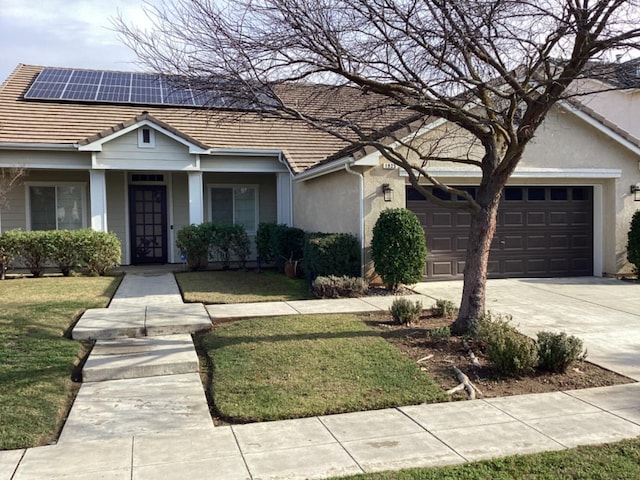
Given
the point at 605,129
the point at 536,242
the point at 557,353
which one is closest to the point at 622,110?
the point at 605,129

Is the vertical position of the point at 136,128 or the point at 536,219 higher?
the point at 136,128

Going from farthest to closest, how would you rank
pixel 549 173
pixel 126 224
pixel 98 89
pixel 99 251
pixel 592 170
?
pixel 98 89
pixel 126 224
pixel 99 251
pixel 592 170
pixel 549 173

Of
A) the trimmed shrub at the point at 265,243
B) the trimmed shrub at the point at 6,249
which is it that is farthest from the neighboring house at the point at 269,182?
the trimmed shrub at the point at 6,249

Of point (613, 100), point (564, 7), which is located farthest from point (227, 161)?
point (613, 100)

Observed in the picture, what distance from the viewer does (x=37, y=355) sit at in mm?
6547

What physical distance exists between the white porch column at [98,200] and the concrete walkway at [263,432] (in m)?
8.31

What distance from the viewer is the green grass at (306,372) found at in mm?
5074

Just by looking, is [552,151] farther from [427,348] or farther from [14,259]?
[14,259]

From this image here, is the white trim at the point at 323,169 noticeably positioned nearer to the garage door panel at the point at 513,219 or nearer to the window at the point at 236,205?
the window at the point at 236,205

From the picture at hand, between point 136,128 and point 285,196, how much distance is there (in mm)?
4686

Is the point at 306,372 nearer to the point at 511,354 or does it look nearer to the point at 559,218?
Result: the point at 511,354

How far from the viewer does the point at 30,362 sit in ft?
20.6

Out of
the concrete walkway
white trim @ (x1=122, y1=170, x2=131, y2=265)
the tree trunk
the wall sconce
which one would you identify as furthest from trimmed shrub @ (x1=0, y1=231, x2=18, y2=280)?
the tree trunk

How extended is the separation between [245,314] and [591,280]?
858cm
